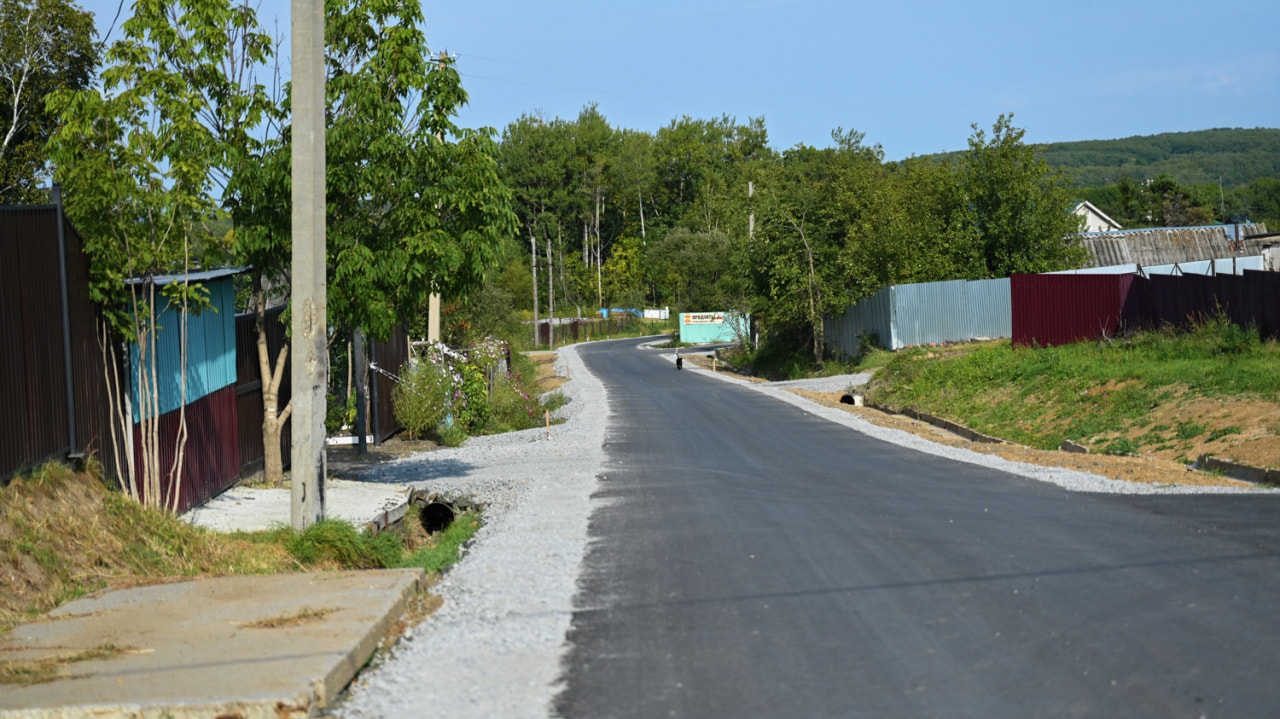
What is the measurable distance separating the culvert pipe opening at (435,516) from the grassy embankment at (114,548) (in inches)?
123

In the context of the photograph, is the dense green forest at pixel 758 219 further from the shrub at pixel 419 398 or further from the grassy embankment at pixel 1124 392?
the grassy embankment at pixel 1124 392

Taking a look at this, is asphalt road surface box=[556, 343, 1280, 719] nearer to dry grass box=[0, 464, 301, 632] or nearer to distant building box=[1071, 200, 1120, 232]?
dry grass box=[0, 464, 301, 632]

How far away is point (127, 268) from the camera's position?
397 inches

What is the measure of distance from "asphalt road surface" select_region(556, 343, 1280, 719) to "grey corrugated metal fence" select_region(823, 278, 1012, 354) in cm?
2748

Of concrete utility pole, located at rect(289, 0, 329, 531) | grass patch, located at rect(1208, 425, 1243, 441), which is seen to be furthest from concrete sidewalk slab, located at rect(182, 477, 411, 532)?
grass patch, located at rect(1208, 425, 1243, 441)

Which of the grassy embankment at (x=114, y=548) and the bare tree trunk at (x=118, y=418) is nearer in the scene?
the grassy embankment at (x=114, y=548)

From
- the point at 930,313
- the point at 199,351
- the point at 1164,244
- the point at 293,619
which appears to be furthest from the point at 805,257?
the point at 293,619

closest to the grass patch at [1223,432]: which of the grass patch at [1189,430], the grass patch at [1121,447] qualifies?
the grass patch at [1189,430]

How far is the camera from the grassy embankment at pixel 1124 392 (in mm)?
17656

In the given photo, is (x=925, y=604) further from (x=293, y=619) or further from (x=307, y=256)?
(x=307, y=256)

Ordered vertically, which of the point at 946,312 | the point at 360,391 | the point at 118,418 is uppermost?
the point at 946,312

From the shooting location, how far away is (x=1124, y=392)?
21.3m

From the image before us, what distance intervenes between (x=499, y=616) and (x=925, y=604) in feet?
9.35

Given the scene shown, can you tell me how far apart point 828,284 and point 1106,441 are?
84.4ft
